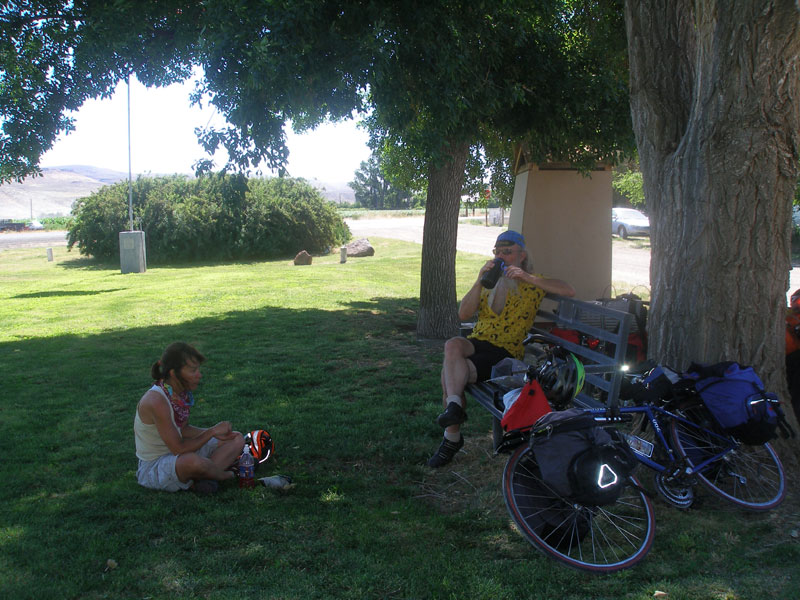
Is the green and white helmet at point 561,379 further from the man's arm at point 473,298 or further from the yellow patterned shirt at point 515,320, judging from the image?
the man's arm at point 473,298

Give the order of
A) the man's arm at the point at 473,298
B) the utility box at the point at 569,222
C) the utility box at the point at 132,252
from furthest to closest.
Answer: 1. the utility box at the point at 132,252
2. the utility box at the point at 569,222
3. the man's arm at the point at 473,298

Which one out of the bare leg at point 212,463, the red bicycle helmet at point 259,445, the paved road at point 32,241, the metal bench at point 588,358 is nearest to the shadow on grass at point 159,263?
the paved road at point 32,241

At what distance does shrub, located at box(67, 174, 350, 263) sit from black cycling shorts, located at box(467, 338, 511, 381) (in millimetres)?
20512

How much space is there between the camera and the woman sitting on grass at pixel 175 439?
4.05m

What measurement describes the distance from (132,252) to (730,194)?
772 inches

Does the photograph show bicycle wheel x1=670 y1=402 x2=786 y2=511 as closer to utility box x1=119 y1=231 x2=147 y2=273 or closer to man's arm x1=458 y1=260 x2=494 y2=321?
man's arm x1=458 y1=260 x2=494 y2=321

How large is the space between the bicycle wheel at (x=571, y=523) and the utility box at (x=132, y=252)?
19.2 meters

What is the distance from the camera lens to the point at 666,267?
4227mm

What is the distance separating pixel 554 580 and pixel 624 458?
63 cm

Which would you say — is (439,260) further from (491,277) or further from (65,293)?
(65,293)

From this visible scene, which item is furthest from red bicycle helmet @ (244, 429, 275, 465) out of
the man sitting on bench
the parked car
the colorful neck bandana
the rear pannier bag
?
the parked car

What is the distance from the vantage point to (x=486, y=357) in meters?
4.62

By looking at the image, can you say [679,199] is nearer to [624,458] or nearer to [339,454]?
[624,458]

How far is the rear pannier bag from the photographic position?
9.96 ft
